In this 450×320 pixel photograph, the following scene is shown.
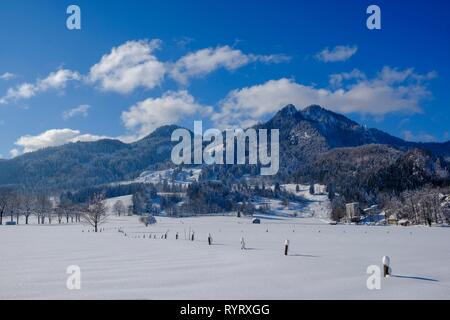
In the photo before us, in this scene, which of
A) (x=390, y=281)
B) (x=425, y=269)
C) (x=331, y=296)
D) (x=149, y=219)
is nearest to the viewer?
(x=331, y=296)

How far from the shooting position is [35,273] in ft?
61.3

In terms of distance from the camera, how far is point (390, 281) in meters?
17.1
